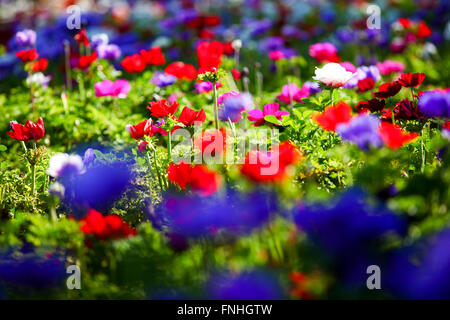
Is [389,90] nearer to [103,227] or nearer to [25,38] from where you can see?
[103,227]

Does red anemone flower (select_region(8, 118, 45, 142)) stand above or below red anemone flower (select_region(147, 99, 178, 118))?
below

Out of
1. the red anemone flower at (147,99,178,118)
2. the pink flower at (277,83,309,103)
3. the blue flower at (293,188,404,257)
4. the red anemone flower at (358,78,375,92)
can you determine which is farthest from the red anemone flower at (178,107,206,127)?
the red anemone flower at (358,78,375,92)

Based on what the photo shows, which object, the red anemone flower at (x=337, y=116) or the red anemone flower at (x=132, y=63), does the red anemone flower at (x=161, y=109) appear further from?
the red anemone flower at (x=132, y=63)

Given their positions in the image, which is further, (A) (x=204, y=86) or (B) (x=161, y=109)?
(A) (x=204, y=86)

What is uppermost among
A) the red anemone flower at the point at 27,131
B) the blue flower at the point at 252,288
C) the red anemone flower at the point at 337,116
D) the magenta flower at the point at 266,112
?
the magenta flower at the point at 266,112

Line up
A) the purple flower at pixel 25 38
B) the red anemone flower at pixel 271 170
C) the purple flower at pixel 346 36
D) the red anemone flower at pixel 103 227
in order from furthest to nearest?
the purple flower at pixel 346 36 < the purple flower at pixel 25 38 < the red anemone flower at pixel 103 227 < the red anemone flower at pixel 271 170

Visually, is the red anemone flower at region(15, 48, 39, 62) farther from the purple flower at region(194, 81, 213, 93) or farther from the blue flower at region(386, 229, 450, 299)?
the blue flower at region(386, 229, 450, 299)

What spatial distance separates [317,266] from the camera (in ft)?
4.00

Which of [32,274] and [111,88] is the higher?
[111,88]

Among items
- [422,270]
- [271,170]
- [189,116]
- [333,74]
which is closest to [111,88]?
[189,116]

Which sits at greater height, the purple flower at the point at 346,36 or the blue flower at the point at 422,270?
the purple flower at the point at 346,36

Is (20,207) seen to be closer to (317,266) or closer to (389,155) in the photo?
(317,266)

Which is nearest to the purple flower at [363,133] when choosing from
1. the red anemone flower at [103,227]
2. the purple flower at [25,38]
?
the red anemone flower at [103,227]

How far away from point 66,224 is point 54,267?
0.13m
